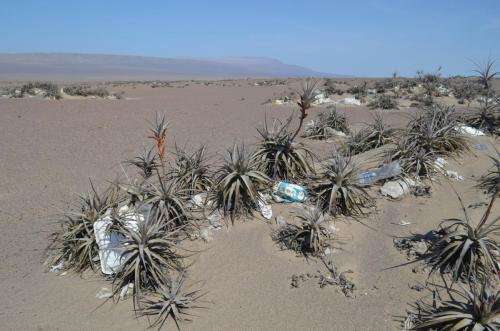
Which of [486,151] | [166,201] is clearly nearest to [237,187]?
[166,201]

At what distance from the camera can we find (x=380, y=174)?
5.85 metres

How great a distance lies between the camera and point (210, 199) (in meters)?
5.40

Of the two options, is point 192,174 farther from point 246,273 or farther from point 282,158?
point 246,273

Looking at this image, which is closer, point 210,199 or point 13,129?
point 210,199

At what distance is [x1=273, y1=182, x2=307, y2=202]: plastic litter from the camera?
211 inches

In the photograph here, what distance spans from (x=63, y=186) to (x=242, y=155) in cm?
408

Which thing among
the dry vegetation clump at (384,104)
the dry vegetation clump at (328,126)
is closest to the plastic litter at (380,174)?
the dry vegetation clump at (328,126)

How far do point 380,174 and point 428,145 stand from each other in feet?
4.12

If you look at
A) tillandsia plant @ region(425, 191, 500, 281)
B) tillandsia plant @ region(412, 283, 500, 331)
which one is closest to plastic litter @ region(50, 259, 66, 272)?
tillandsia plant @ region(412, 283, 500, 331)

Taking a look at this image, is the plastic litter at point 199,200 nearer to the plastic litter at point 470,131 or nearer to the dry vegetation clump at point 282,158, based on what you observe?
the dry vegetation clump at point 282,158

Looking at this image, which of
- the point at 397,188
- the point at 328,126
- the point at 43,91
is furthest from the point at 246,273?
the point at 43,91

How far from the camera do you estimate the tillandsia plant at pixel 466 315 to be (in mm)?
3092

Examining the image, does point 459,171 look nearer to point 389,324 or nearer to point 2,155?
point 389,324

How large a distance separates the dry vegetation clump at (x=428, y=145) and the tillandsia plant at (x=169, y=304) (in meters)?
3.78
